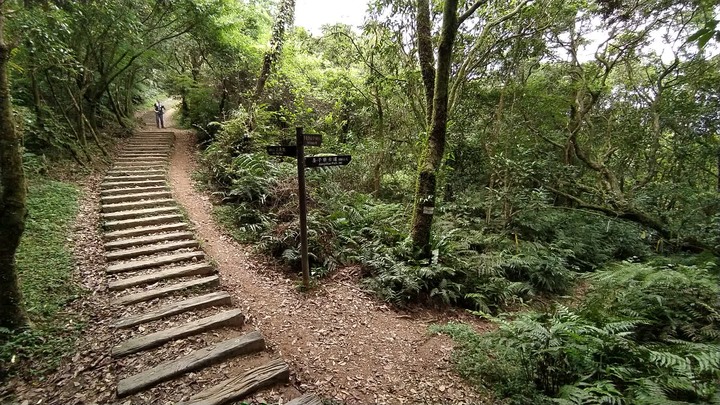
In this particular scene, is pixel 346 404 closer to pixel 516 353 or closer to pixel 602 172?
pixel 516 353

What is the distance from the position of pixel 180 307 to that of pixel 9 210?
2076 mm

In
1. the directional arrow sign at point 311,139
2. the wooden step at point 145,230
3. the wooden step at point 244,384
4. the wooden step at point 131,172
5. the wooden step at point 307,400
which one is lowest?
the wooden step at point 307,400

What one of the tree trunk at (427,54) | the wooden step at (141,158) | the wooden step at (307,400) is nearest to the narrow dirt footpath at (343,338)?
the wooden step at (307,400)

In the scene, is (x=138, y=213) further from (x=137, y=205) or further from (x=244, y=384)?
(x=244, y=384)

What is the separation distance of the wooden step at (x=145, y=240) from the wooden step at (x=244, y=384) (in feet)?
12.5

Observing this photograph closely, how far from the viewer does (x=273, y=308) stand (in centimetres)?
479

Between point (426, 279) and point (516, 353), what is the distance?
210cm

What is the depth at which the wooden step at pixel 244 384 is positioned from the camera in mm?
2959

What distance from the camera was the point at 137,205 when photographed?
278 inches

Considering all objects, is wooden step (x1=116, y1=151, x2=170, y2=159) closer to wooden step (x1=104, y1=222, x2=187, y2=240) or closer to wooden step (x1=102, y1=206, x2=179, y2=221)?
wooden step (x1=102, y1=206, x2=179, y2=221)

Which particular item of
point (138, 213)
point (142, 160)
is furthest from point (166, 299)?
point (142, 160)

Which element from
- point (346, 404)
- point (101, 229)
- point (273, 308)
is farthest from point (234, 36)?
point (346, 404)

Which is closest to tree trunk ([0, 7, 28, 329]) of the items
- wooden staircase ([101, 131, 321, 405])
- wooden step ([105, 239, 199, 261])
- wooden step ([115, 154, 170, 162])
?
wooden staircase ([101, 131, 321, 405])

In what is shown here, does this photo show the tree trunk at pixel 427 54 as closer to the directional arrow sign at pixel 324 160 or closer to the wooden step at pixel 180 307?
the directional arrow sign at pixel 324 160
